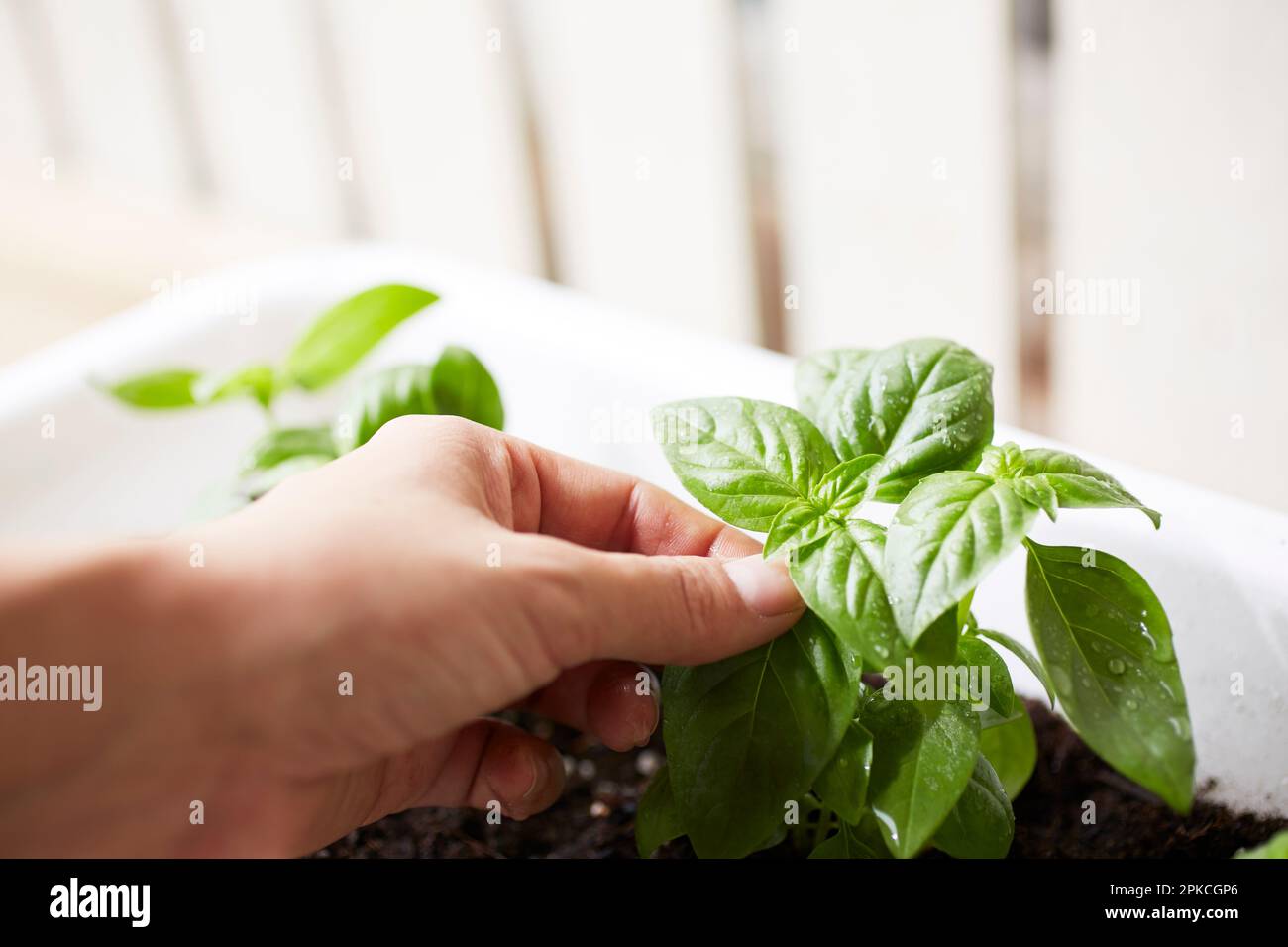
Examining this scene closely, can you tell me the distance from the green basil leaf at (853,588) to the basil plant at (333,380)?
1.06 feet

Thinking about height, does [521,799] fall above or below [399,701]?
below

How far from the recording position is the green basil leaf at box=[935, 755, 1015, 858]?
0.54 meters

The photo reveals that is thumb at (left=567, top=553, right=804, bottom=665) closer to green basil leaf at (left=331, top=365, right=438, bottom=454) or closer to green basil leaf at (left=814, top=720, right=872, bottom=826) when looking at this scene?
green basil leaf at (left=814, top=720, right=872, bottom=826)

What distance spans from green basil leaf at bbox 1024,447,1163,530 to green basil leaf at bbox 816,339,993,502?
0.03 meters

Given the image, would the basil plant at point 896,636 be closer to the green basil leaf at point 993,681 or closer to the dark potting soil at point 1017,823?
the green basil leaf at point 993,681

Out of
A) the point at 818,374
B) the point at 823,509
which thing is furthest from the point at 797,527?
the point at 818,374

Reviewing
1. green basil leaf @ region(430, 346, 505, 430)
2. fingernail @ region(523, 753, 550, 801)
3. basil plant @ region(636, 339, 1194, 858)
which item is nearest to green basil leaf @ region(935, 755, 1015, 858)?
basil plant @ region(636, 339, 1194, 858)

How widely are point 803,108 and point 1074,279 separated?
1.02ft

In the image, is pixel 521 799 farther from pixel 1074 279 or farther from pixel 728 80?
pixel 728 80

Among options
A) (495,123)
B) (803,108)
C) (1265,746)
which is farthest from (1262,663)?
(495,123)

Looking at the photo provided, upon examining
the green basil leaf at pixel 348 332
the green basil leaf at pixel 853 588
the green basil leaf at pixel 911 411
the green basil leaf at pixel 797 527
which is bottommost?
the green basil leaf at pixel 853 588

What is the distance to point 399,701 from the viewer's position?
1.60 ft

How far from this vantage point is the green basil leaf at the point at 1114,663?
1.53 ft

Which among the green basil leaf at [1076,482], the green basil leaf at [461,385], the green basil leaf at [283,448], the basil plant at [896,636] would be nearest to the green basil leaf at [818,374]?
the basil plant at [896,636]
